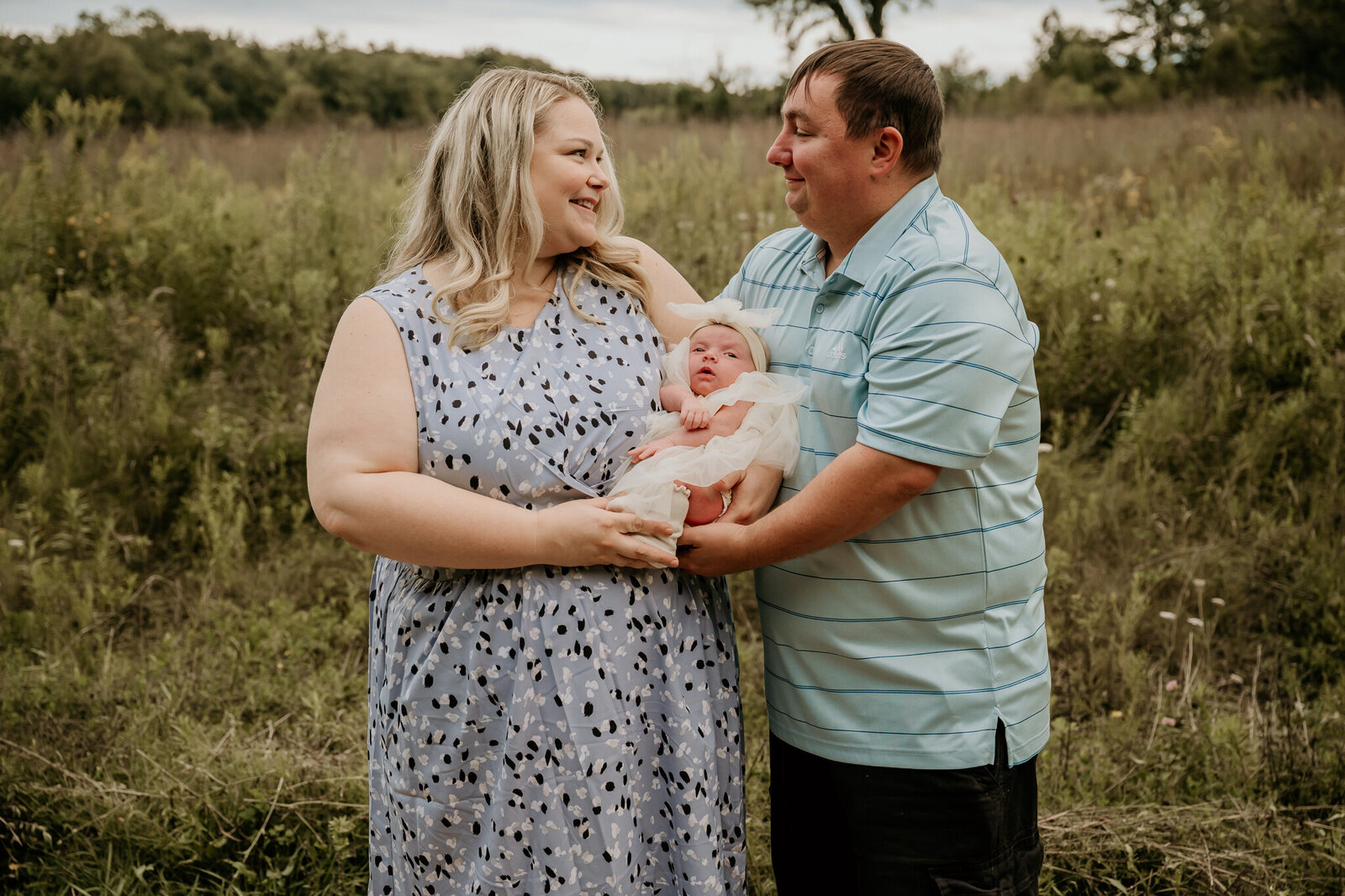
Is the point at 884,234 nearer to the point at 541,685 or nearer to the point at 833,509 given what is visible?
the point at 833,509

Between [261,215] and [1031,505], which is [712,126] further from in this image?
[1031,505]

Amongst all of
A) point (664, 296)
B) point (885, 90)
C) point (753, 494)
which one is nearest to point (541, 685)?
point (753, 494)

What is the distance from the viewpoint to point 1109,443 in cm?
516

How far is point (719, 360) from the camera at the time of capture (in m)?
2.15

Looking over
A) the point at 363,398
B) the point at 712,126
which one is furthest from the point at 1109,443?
the point at 712,126

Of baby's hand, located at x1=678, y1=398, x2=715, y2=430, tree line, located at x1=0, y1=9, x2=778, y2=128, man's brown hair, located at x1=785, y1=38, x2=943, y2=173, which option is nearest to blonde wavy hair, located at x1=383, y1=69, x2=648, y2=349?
baby's hand, located at x1=678, y1=398, x2=715, y2=430

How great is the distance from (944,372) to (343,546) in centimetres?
353

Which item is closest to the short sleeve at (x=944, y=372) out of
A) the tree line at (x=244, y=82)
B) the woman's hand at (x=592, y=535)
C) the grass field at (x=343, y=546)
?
the woman's hand at (x=592, y=535)

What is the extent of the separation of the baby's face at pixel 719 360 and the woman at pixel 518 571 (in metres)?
0.14

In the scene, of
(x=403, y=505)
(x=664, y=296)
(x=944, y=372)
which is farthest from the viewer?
→ (x=664, y=296)

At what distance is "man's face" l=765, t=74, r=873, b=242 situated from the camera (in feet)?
6.56

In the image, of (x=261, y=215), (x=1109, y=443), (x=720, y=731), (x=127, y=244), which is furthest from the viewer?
(x=261, y=215)

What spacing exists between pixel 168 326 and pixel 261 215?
4.71 ft

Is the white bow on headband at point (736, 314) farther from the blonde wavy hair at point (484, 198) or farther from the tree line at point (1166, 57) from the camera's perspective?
the tree line at point (1166, 57)
